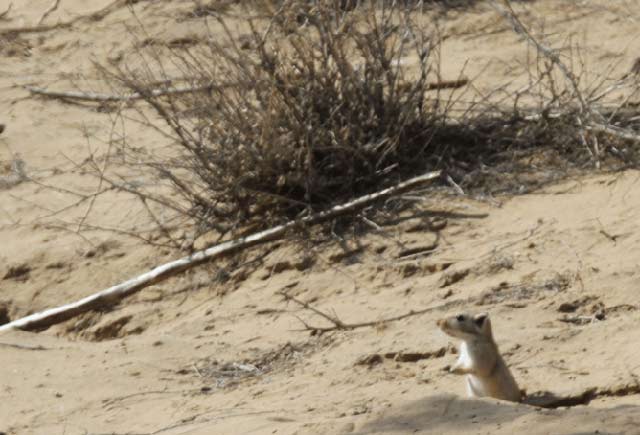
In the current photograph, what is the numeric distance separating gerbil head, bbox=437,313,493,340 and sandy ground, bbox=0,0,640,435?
21cm

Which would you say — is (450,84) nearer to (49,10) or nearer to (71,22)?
(71,22)

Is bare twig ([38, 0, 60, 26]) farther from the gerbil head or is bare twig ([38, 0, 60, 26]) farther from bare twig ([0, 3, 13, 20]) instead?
the gerbil head

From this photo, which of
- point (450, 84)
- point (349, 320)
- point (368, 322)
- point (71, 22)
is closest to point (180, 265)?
point (349, 320)

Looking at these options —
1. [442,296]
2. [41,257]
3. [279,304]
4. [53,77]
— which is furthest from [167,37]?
[442,296]

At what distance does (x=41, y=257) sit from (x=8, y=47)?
3.59m

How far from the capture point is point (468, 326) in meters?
5.39

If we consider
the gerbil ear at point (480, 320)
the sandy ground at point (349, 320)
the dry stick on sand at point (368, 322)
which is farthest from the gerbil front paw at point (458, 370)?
the dry stick on sand at point (368, 322)

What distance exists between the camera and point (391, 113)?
7.86 m

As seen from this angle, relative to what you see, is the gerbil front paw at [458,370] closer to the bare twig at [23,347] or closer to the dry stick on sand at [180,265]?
the dry stick on sand at [180,265]

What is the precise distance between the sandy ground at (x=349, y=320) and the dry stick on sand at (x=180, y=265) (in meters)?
0.07

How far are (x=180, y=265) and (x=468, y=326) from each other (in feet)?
8.70

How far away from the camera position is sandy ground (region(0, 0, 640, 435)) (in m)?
5.09

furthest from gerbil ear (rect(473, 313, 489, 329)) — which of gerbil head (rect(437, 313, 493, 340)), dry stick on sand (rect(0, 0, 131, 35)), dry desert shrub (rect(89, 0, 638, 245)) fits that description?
dry stick on sand (rect(0, 0, 131, 35))

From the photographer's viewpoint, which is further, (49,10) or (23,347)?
(49,10)
